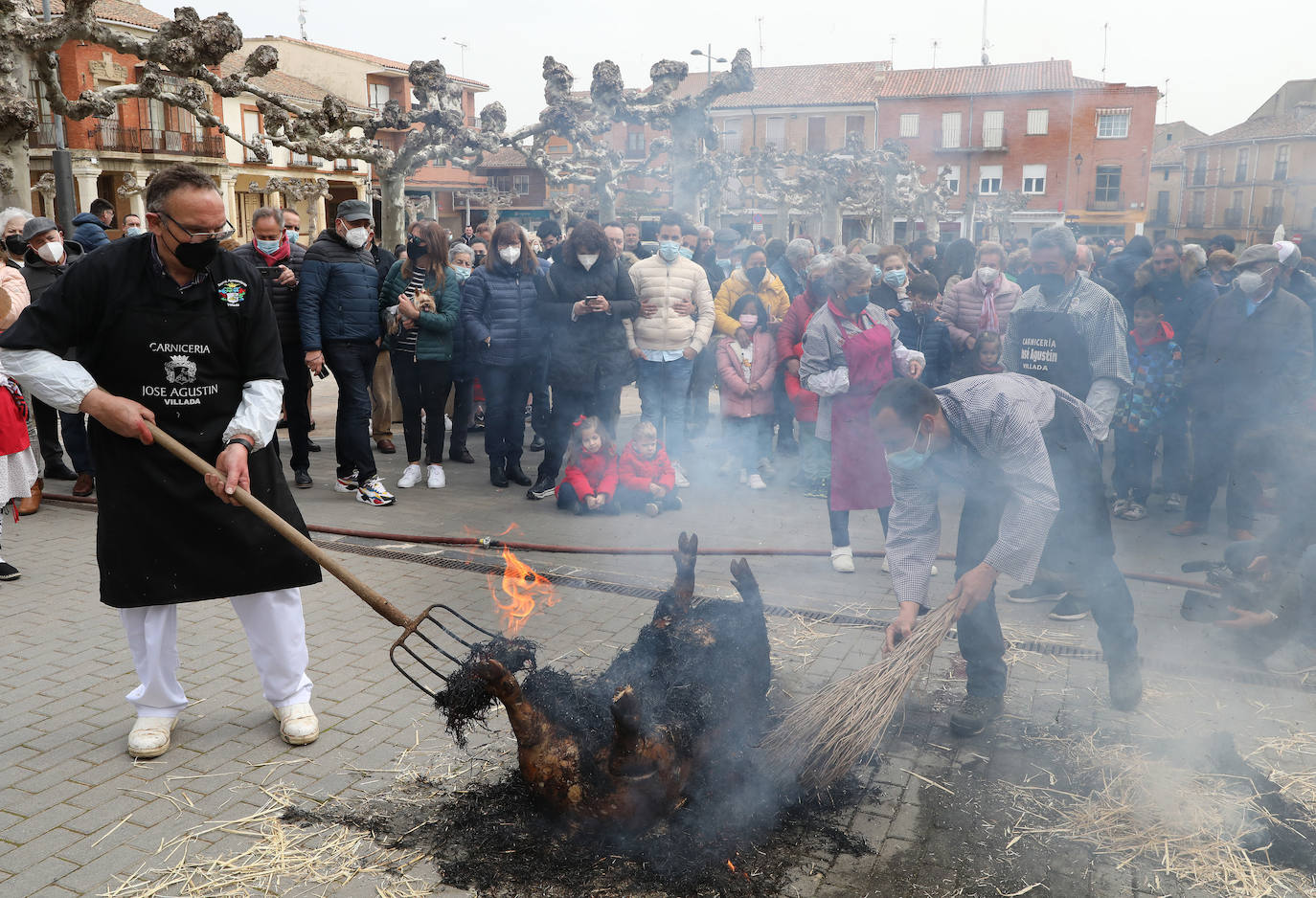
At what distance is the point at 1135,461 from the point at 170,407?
287 inches

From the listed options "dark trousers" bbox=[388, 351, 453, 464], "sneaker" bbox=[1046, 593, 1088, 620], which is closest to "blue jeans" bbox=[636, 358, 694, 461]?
"dark trousers" bbox=[388, 351, 453, 464]

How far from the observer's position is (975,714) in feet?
14.4

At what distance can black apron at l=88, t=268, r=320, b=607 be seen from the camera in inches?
156

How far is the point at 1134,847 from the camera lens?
3.53 m

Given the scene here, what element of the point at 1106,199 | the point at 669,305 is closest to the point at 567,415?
the point at 669,305

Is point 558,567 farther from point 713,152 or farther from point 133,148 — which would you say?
point 133,148

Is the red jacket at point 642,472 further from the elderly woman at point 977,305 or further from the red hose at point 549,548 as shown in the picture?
the elderly woman at point 977,305

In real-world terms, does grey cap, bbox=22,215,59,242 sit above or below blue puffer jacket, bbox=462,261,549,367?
above

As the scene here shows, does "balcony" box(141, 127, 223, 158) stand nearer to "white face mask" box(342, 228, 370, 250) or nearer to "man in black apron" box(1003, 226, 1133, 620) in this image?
"white face mask" box(342, 228, 370, 250)

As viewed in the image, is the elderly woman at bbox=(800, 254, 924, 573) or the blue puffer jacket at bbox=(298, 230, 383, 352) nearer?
the elderly woman at bbox=(800, 254, 924, 573)

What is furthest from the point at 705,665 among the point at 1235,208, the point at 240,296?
the point at 1235,208

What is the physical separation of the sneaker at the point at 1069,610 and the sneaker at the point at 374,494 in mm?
5186

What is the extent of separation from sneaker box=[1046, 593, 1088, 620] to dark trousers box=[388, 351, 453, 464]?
17.7 feet

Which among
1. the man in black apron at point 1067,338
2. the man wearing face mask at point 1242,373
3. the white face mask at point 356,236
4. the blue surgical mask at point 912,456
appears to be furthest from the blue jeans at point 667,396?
the blue surgical mask at point 912,456
